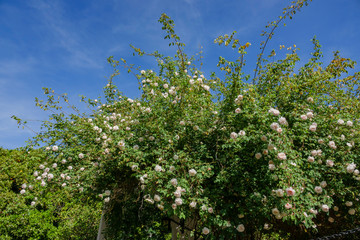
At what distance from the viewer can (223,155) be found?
3.82m

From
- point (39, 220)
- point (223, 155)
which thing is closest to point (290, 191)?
point (223, 155)

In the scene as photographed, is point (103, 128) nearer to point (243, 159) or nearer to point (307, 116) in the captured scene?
point (243, 159)

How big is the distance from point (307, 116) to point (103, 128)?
3.92m

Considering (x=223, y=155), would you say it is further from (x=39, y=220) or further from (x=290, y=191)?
(x=39, y=220)

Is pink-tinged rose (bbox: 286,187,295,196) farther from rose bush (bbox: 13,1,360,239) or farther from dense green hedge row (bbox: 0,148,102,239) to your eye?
dense green hedge row (bbox: 0,148,102,239)

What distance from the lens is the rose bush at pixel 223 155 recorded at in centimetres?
343

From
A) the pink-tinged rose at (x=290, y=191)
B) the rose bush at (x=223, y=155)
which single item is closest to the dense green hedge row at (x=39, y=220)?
the rose bush at (x=223, y=155)

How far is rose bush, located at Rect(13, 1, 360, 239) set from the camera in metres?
3.43

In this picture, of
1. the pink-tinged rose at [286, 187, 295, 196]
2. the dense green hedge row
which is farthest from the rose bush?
the dense green hedge row

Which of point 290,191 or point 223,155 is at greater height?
point 223,155

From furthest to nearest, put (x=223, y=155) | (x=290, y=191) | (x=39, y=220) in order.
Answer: (x=39, y=220) < (x=223, y=155) < (x=290, y=191)

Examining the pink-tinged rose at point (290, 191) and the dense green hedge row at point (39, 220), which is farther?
the dense green hedge row at point (39, 220)

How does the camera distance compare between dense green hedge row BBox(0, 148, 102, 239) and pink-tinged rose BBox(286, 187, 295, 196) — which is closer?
pink-tinged rose BBox(286, 187, 295, 196)

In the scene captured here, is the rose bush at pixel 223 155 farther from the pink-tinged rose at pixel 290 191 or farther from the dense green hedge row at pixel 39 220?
the dense green hedge row at pixel 39 220
